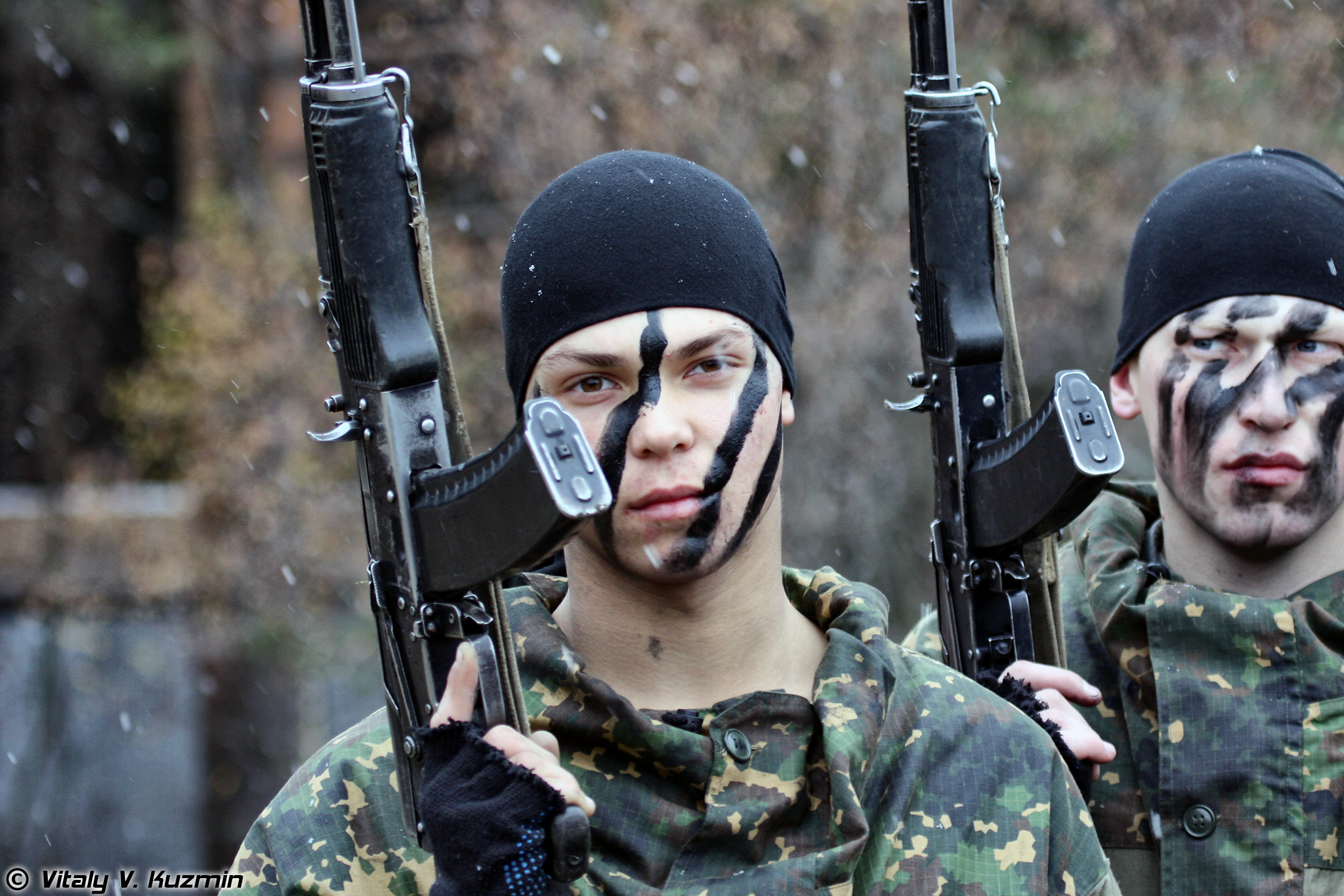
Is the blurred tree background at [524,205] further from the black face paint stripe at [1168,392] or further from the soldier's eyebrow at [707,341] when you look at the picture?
the soldier's eyebrow at [707,341]

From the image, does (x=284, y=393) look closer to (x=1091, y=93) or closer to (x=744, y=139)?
(x=744, y=139)

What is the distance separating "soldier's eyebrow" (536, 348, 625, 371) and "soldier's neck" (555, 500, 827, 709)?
32cm

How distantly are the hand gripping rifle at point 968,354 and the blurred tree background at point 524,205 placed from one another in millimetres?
5518

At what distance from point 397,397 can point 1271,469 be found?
6.23 ft

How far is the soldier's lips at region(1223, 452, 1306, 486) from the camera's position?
→ 11.2 ft

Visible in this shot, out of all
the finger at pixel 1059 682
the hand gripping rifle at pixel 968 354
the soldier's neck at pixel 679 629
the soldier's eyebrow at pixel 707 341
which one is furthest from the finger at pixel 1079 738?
the soldier's eyebrow at pixel 707 341

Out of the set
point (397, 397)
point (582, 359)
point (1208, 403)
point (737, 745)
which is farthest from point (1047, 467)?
point (397, 397)

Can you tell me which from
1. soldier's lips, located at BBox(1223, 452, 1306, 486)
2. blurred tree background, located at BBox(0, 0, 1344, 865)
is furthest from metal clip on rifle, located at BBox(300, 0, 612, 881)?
blurred tree background, located at BBox(0, 0, 1344, 865)

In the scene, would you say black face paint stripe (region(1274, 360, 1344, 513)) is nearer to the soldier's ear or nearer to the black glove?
the soldier's ear

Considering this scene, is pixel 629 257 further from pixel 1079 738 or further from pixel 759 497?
pixel 1079 738

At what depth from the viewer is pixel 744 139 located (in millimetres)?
9273

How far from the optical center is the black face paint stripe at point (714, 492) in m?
2.68

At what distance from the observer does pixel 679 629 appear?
2785 millimetres

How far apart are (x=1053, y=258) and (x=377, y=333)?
7.48 meters
